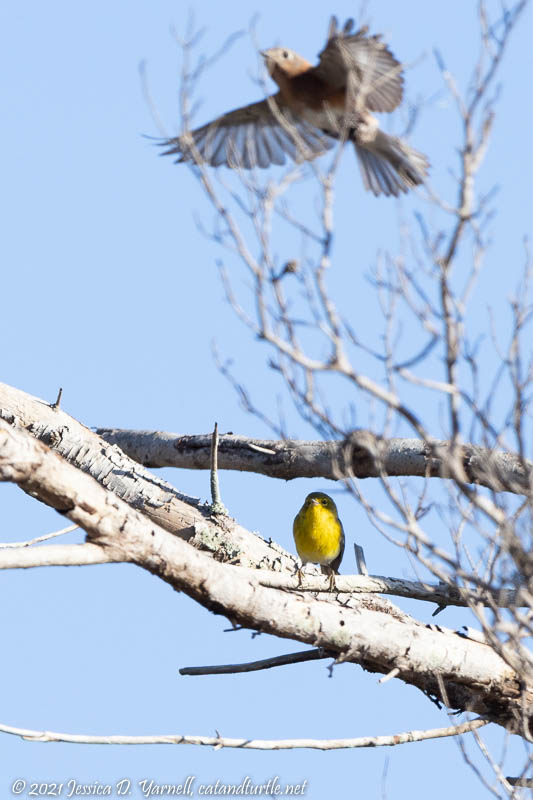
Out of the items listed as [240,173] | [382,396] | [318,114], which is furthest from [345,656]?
[318,114]

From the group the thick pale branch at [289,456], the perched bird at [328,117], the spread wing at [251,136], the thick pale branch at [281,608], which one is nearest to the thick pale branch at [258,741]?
the thick pale branch at [281,608]

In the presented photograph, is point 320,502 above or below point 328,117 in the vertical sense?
below

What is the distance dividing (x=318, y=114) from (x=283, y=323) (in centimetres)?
254

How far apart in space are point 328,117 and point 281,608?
216 centimetres

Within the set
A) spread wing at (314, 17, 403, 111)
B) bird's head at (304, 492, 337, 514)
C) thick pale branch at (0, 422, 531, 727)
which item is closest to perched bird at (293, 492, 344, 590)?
bird's head at (304, 492, 337, 514)

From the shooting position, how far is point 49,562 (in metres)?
3.17

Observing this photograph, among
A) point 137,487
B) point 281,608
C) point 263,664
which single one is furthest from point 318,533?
point 281,608

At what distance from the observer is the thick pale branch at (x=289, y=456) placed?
5.02 meters

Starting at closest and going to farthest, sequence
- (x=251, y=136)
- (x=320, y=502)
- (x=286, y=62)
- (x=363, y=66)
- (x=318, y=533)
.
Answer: (x=363, y=66)
(x=286, y=62)
(x=251, y=136)
(x=318, y=533)
(x=320, y=502)

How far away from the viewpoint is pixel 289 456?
588cm

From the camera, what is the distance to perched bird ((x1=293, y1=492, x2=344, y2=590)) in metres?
7.71

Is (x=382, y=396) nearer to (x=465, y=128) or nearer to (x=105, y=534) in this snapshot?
(x=465, y=128)

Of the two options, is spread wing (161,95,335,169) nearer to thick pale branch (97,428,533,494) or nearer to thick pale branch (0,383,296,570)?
thick pale branch (97,428,533,494)

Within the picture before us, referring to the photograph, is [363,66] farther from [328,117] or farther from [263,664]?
[263,664]
